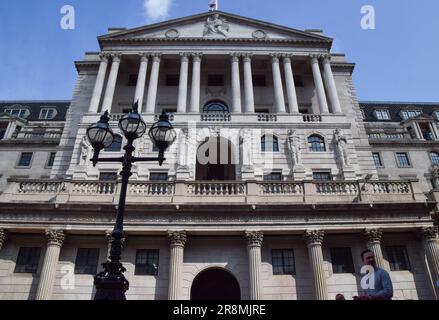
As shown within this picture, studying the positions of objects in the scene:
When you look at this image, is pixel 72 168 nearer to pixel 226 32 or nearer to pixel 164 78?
pixel 164 78

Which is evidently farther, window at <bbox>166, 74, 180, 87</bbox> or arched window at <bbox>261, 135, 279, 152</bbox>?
window at <bbox>166, 74, 180, 87</bbox>

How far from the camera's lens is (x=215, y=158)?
27953 mm

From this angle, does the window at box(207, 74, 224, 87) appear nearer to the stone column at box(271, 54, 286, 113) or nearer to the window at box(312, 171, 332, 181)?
the stone column at box(271, 54, 286, 113)

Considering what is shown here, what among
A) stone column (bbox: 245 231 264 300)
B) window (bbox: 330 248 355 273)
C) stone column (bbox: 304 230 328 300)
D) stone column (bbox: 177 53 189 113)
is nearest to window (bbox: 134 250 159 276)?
stone column (bbox: 245 231 264 300)

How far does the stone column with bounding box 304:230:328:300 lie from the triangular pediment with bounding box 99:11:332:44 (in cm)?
2403

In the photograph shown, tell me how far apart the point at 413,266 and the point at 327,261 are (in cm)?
502

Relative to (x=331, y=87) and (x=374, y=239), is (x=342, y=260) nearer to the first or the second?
(x=374, y=239)

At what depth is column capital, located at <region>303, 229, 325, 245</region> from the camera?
728 inches

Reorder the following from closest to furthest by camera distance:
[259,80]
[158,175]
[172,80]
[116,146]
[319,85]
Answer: [158,175]
[116,146]
[319,85]
[172,80]
[259,80]

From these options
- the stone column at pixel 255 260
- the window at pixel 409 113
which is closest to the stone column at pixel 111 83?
the stone column at pixel 255 260

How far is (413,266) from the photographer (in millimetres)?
18750

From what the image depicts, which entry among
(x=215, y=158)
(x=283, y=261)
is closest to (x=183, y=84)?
(x=215, y=158)

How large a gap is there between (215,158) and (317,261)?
13.0 meters
